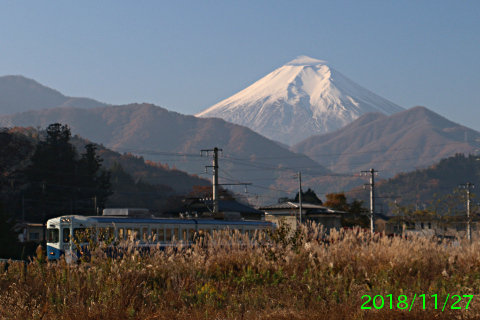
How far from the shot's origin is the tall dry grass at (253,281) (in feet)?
35.2

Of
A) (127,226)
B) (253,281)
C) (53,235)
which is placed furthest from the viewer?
(53,235)

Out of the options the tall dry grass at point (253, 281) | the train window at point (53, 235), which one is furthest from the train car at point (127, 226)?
the tall dry grass at point (253, 281)

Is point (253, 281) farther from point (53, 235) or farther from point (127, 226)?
point (53, 235)

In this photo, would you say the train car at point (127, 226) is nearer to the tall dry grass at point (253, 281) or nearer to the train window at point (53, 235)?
the train window at point (53, 235)

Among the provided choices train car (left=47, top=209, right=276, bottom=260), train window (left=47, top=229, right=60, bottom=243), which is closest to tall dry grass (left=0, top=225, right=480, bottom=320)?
Result: train car (left=47, top=209, right=276, bottom=260)

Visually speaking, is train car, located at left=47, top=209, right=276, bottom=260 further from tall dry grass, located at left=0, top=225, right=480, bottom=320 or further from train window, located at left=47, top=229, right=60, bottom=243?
tall dry grass, located at left=0, top=225, right=480, bottom=320

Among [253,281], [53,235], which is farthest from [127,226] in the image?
[253,281]

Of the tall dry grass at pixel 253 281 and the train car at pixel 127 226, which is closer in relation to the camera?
the tall dry grass at pixel 253 281

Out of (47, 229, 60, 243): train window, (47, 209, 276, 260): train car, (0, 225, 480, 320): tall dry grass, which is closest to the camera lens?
(0, 225, 480, 320): tall dry grass

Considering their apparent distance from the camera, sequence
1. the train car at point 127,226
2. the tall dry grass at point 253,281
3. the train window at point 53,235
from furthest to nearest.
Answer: the train window at point 53,235 < the train car at point 127,226 < the tall dry grass at point 253,281

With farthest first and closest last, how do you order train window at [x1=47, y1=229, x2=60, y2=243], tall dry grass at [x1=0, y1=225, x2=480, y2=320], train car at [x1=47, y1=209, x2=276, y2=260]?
train window at [x1=47, y1=229, x2=60, y2=243] → train car at [x1=47, y1=209, x2=276, y2=260] → tall dry grass at [x1=0, y1=225, x2=480, y2=320]

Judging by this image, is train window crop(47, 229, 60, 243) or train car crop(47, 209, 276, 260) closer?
train car crop(47, 209, 276, 260)

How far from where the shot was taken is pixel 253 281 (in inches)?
555

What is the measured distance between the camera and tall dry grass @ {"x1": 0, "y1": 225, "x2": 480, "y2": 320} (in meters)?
10.7
